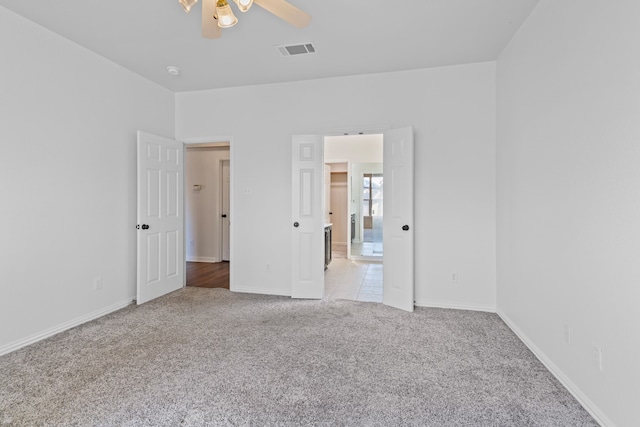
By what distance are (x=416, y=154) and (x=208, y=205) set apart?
14.7 ft

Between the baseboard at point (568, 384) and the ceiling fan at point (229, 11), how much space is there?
2798mm

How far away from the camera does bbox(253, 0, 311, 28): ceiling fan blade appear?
1843 millimetres

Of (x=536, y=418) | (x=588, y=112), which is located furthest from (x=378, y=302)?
(x=588, y=112)

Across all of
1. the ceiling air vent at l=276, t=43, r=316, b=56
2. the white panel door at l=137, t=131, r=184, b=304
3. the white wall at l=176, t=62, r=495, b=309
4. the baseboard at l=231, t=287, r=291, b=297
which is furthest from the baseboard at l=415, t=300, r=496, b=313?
the white panel door at l=137, t=131, r=184, b=304

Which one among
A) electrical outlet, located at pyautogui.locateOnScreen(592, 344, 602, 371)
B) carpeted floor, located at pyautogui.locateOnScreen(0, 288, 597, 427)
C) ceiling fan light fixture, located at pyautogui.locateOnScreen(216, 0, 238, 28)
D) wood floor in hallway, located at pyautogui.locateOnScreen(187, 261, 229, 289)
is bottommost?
carpeted floor, located at pyautogui.locateOnScreen(0, 288, 597, 427)

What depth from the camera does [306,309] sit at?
3580mm

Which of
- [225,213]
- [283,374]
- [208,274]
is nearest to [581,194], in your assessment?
[283,374]

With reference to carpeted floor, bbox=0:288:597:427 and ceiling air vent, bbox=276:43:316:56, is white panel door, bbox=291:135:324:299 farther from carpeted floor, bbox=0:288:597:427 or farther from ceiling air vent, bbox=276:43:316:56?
ceiling air vent, bbox=276:43:316:56

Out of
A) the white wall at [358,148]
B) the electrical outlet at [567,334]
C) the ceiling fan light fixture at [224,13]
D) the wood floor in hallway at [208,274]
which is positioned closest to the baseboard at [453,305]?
the electrical outlet at [567,334]

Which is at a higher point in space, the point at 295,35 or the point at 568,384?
the point at 295,35

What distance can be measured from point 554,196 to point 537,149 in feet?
1.54

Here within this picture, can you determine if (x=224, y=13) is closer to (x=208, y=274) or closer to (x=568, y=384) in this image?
(x=568, y=384)

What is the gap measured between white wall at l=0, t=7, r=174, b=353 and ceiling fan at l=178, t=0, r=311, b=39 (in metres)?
1.90

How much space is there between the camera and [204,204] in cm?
652
